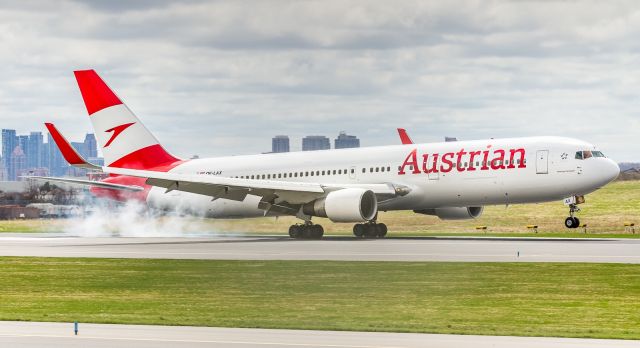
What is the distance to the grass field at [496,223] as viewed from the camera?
65250 millimetres

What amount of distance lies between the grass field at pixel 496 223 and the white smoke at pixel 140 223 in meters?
0.43

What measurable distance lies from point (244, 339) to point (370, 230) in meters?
40.3

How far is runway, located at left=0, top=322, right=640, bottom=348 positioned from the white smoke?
4549 centimetres

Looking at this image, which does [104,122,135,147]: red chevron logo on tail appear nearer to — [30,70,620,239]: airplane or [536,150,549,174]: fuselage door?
[30,70,620,239]: airplane

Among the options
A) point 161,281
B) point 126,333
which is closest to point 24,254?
point 161,281

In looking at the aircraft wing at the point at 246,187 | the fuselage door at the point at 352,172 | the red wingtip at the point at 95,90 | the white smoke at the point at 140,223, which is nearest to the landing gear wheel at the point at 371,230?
the aircraft wing at the point at 246,187

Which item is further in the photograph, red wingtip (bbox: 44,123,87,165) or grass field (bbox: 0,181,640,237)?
grass field (bbox: 0,181,640,237)

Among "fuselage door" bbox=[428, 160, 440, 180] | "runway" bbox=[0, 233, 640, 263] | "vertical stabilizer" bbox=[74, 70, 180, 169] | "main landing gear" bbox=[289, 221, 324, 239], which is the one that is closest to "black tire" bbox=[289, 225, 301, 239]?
"main landing gear" bbox=[289, 221, 324, 239]

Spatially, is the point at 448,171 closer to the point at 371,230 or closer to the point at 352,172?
the point at 371,230

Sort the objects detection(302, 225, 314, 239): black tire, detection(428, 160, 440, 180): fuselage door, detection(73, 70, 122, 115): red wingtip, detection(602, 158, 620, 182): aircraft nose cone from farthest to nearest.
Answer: detection(73, 70, 122, 115): red wingtip < detection(302, 225, 314, 239): black tire < detection(428, 160, 440, 180): fuselage door < detection(602, 158, 620, 182): aircraft nose cone

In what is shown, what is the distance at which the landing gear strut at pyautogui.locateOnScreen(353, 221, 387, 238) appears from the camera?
59444 millimetres

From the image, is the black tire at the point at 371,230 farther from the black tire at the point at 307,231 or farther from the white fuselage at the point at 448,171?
the black tire at the point at 307,231

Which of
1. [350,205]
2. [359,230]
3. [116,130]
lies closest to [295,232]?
[359,230]

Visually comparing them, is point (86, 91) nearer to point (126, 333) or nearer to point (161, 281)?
point (161, 281)
